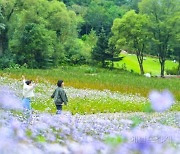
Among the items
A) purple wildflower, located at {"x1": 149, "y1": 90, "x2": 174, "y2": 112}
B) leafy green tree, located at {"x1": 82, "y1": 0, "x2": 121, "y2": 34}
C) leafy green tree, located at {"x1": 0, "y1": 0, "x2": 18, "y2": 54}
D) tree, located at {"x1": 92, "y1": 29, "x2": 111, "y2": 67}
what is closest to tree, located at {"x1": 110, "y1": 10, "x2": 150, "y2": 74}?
tree, located at {"x1": 92, "y1": 29, "x2": 111, "y2": 67}

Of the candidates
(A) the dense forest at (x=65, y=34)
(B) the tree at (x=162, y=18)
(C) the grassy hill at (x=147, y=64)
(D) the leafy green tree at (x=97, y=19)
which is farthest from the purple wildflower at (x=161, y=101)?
(D) the leafy green tree at (x=97, y=19)

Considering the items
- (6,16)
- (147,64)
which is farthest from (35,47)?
(147,64)

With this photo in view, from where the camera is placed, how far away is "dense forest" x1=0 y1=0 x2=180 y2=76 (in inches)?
1939

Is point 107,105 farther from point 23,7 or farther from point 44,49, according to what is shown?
point 23,7

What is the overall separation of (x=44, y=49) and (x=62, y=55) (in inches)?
243

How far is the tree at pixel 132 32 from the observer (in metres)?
54.1

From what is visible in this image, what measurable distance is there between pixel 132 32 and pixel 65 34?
8.59 meters

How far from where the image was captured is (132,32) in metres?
53.6

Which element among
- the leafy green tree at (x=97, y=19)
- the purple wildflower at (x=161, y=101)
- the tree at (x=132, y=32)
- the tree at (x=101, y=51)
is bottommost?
the purple wildflower at (x=161, y=101)

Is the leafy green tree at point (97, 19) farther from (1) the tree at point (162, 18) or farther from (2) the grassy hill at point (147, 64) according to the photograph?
(1) the tree at point (162, 18)

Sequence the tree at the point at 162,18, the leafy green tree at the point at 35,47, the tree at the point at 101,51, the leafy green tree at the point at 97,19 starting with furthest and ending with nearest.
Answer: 1. the leafy green tree at the point at 97,19
2. the tree at the point at 101,51
3. the tree at the point at 162,18
4. the leafy green tree at the point at 35,47

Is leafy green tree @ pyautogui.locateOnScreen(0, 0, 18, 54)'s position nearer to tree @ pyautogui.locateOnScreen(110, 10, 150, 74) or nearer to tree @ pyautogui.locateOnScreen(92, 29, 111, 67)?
tree @ pyautogui.locateOnScreen(92, 29, 111, 67)

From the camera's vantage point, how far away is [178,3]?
180ft

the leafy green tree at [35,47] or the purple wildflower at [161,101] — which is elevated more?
the leafy green tree at [35,47]
